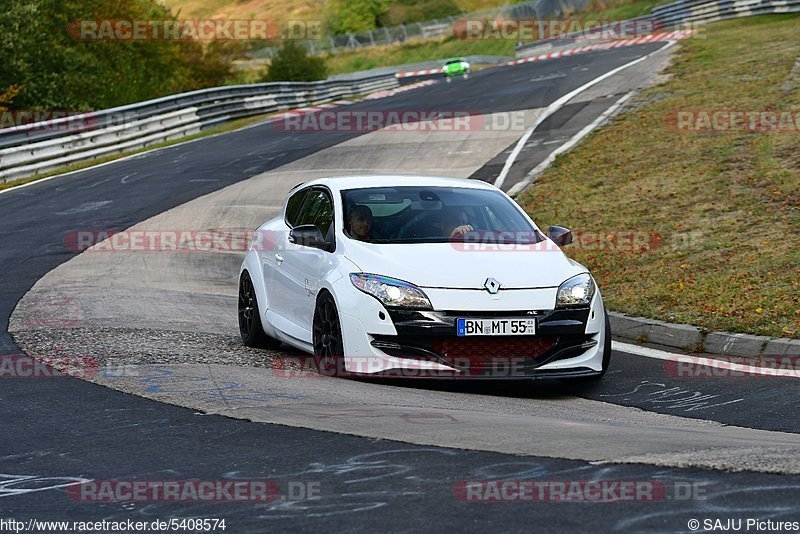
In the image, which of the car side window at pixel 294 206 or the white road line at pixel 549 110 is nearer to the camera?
the car side window at pixel 294 206

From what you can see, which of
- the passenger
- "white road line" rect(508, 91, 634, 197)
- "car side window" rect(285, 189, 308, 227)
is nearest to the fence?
"white road line" rect(508, 91, 634, 197)

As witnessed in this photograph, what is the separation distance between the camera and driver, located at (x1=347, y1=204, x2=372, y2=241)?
9391 millimetres

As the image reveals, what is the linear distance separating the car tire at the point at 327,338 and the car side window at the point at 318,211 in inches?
30.9

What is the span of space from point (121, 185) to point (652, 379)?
1626 centimetres

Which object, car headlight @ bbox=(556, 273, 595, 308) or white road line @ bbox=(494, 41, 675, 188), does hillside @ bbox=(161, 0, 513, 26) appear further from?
car headlight @ bbox=(556, 273, 595, 308)

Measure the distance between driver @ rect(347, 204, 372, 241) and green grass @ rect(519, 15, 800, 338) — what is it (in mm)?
3294

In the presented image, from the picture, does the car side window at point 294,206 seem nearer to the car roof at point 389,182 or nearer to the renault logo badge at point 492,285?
the car roof at point 389,182

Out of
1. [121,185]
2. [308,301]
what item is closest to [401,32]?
[121,185]

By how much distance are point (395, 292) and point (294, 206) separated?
2705 mm

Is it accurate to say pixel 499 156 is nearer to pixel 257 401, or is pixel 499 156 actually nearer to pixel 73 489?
pixel 257 401

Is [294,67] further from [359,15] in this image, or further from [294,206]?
[359,15]

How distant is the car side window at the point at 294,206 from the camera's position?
10711 millimetres

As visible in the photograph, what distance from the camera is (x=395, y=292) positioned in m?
8.48

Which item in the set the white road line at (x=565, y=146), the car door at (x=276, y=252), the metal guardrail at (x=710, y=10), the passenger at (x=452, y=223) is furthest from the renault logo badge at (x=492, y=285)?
the metal guardrail at (x=710, y=10)
